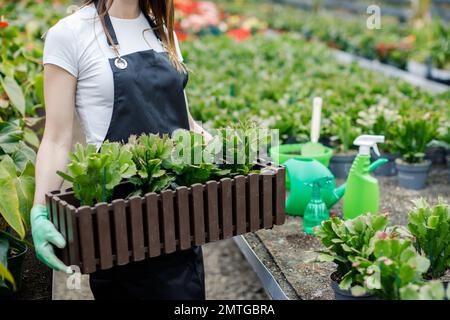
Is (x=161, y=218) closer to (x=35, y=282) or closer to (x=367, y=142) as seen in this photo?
(x=35, y=282)

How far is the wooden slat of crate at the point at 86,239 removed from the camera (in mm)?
1538

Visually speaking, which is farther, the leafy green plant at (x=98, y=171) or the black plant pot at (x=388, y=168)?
the black plant pot at (x=388, y=168)

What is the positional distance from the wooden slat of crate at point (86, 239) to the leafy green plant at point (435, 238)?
3.39 feet

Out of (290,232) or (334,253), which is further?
(290,232)

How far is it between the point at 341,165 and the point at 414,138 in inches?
16.8

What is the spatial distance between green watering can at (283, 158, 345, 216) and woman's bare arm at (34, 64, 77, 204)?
1111 millimetres

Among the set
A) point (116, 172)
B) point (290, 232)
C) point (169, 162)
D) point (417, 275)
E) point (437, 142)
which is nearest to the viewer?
point (417, 275)

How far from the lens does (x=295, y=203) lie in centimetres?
270

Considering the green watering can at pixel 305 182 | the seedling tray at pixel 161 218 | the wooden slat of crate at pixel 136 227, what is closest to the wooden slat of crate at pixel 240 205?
the seedling tray at pixel 161 218

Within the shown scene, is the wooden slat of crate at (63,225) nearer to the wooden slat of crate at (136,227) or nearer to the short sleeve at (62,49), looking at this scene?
the wooden slat of crate at (136,227)

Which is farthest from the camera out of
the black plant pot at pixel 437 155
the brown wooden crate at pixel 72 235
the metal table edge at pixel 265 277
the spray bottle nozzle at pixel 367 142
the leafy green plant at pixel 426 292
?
the black plant pot at pixel 437 155
